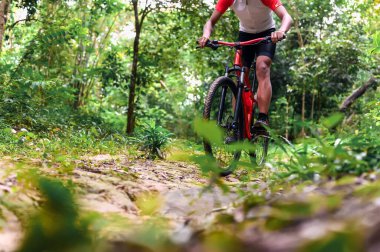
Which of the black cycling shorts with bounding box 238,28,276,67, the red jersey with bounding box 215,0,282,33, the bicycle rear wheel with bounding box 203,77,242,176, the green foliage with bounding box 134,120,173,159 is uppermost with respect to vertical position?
the red jersey with bounding box 215,0,282,33

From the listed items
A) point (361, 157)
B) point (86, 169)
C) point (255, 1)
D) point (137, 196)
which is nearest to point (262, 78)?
point (255, 1)

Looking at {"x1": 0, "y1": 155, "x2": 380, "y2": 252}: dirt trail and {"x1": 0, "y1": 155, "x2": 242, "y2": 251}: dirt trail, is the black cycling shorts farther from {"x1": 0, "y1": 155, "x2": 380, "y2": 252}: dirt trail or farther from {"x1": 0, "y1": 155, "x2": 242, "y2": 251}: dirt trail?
{"x1": 0, "y1": 155, "x2": 380, "y2": 252}: dirt trail

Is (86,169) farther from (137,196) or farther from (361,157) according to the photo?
(361,157)

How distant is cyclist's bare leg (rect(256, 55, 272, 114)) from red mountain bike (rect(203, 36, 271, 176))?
10cm

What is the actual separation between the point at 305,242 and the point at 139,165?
2.83 meters

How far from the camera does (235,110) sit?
3.62m

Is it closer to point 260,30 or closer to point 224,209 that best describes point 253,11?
point 260,30

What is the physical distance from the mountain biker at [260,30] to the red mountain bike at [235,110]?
106mm

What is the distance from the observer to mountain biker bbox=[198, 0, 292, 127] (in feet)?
12.4

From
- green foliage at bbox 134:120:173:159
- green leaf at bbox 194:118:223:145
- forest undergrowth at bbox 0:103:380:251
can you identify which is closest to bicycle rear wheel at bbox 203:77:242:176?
forest undergrowth at bbox 0:103:380:251

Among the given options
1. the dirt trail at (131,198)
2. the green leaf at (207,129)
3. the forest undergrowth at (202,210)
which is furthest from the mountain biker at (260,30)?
the green leaf at (207,129)

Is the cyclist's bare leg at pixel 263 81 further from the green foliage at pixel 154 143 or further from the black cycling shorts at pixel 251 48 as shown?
the green foliage at pixel 154 143

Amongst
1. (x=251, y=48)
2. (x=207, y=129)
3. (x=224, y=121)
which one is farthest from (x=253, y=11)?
(x=207, y=129)

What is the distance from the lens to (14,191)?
1708 millimetres
